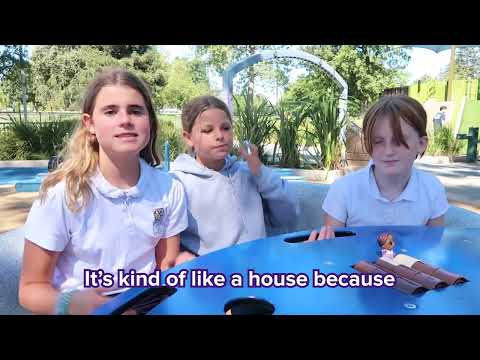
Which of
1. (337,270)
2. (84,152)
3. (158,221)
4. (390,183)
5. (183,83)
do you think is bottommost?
(337,270)

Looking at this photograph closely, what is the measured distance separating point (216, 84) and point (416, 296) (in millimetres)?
1183

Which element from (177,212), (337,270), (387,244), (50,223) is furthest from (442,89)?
(50,223)

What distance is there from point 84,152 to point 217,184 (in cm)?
52

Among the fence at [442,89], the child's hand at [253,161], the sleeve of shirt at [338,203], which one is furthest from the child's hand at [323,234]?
the fence at [442,89]

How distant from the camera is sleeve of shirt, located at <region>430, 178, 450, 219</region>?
1.75 metres

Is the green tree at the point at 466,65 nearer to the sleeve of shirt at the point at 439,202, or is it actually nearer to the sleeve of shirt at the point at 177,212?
the sleeve of shirt at the point at 439,202

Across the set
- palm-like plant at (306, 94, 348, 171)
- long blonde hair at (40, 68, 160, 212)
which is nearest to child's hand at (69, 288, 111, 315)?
long blonde hair at (40, 68, 160, 212)

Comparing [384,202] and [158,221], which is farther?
[384,202]

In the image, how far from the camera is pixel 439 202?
1759 millimetres

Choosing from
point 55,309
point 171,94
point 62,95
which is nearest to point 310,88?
point 171,94

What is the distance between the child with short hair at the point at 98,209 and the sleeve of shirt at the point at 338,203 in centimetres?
67

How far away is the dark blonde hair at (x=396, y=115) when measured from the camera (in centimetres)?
160

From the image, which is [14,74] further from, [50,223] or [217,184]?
[217,184]
